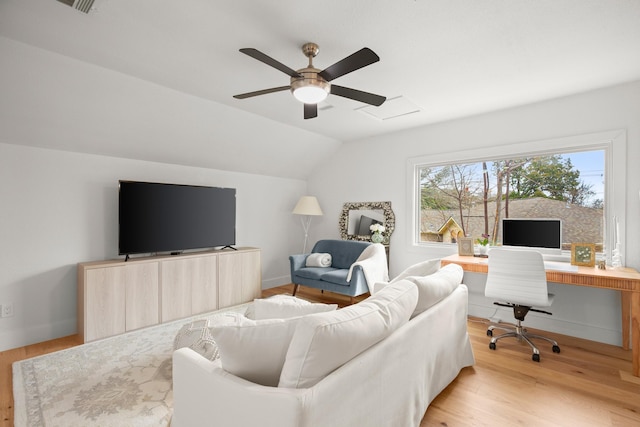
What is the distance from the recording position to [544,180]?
3.53m

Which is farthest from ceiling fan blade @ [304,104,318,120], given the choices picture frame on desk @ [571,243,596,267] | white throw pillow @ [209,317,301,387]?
picture frame on desk @ [571,243,596,267]

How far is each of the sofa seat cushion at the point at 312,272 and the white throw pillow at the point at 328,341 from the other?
106 inches

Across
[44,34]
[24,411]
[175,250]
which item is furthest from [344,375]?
[175,250]

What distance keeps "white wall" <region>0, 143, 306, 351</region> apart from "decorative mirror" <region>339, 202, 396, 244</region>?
2.82 meters

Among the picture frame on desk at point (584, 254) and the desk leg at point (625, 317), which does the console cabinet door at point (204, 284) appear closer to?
the picture frame on desk at point (584, 254)

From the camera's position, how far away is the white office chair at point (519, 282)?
8.81 feet

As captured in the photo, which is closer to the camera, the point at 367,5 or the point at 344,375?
the point at 344,375

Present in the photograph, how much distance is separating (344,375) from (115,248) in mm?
3411

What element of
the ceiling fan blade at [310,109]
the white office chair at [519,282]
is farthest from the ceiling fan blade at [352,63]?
the white office chair at [519,282]

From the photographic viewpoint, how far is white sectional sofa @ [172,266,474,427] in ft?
3.51

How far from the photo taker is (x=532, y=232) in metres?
3.38

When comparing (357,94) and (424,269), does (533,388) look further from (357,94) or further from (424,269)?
(357,94)

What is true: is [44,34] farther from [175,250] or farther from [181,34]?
[175,250]

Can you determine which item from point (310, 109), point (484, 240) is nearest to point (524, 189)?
point (484, 240)
